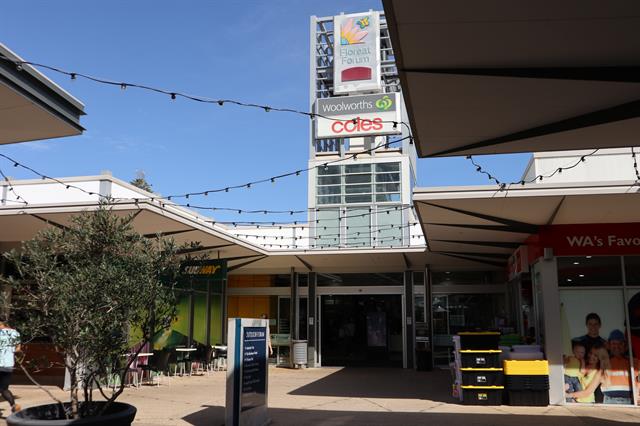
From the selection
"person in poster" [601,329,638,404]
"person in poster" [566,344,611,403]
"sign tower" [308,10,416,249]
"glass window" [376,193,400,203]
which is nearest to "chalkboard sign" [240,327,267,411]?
"person in poster" [566,344,611,403]

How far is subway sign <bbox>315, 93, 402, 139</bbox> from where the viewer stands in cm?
2538

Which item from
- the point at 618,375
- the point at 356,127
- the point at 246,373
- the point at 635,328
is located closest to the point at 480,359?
the point at 618,375

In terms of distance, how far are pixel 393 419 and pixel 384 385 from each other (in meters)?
4.60

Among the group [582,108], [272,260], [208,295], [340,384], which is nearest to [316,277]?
[272,260]

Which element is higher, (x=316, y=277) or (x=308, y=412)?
(x=316, y=277)

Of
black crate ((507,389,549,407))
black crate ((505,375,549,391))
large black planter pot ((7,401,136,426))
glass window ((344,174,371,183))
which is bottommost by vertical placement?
black crate ((507,389,549,407))

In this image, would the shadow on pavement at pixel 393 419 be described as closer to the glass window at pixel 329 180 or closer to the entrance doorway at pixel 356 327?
A: the entrance doorway at pixel 356 327

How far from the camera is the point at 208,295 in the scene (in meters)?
18.2

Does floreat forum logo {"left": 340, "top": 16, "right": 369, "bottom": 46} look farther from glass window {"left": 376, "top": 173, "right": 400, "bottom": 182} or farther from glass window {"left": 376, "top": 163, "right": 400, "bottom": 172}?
glass window {"left": 376, "top": 173, "right": 400, "bottom": 182}

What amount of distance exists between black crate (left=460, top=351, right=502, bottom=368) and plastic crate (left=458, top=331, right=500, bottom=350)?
11cm

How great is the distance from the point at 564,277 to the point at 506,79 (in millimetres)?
6453

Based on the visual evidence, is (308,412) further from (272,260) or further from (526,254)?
(272,260)

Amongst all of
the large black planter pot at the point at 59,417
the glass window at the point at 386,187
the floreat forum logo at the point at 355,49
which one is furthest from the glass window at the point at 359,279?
the large black planter pot at the point at 59,417

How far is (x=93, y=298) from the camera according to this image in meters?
5.45
